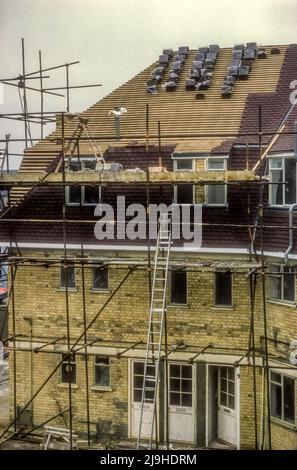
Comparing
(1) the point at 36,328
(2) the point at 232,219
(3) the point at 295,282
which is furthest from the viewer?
(1) the point at 36,328

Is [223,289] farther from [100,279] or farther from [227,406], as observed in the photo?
[100,279]

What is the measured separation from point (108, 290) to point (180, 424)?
13.1 ft

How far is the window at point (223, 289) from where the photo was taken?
61.4 ft

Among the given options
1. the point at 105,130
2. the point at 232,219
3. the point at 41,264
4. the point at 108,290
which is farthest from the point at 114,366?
the point at 105,130

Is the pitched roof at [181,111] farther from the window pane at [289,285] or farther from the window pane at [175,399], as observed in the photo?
the window pane at [175,399]

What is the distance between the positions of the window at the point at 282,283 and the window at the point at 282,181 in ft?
5.23

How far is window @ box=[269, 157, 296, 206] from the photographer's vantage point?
1764cm

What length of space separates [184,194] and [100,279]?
3.19 metres

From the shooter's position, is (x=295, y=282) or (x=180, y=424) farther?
(x=180, y=424)

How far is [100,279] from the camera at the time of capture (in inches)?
770

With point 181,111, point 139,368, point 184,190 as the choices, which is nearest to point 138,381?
point 139,368

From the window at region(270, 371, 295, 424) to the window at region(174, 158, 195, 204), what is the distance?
195 inches
